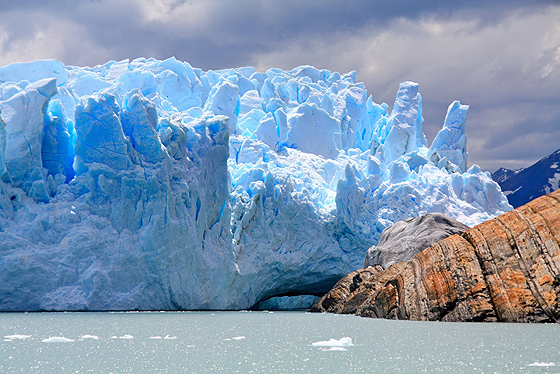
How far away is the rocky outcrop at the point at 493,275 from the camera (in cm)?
1332

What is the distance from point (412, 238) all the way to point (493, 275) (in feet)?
26.0

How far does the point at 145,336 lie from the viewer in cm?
1076

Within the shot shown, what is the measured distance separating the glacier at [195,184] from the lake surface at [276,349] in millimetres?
5807

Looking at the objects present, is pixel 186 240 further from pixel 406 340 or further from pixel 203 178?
pixel 406 340

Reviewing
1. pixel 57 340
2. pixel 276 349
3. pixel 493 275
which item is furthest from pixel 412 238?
pixel 57 340

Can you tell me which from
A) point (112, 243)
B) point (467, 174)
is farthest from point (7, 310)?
point (467, 174)

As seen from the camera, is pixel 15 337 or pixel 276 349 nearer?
pixel 276 349

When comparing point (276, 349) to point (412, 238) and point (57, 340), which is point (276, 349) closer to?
point (57, 340)

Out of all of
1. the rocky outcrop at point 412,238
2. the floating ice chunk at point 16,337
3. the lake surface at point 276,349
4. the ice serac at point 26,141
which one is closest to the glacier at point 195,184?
the ice serac at point 26,141

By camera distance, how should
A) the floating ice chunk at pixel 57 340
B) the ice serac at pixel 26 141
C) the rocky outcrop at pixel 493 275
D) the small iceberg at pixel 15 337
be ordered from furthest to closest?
the ice serac at pixel 26 141 < the rocky outcrop at pixel 493 275 < the small iceberg at pixel 15 337 < the floating ice chunk at pixel 57 340

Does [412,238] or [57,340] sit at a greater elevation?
[412,238]

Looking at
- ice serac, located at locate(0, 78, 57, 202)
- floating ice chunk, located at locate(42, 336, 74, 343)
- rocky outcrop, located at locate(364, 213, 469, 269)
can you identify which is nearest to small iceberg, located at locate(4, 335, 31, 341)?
floating ice chunk, located at locate(42, 336, 74, 343)

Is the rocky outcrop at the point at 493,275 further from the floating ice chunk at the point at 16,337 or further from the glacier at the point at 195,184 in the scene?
the floating ice chunk at the point at 16,337

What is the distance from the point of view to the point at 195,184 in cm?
2184
